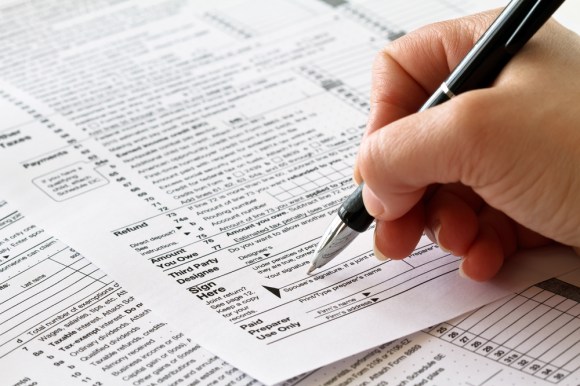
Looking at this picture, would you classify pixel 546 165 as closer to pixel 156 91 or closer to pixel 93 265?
pixel 93 265

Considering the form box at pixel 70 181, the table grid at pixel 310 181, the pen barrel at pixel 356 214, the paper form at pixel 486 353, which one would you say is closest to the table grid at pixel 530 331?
the paper form at pixel 486 353

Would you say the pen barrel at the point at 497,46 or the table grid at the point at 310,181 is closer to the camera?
the pen barrel at the point at 497,46

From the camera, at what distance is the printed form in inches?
25.4

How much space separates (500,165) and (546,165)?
0.11 feet

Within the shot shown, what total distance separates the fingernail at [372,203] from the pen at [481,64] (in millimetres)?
12

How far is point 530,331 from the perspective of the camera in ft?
2.03

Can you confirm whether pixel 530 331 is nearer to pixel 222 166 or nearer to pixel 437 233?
pixel 437 233

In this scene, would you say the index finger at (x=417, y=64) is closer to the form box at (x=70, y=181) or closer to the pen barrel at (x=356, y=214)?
the pen barrel at (x=356, y=214)

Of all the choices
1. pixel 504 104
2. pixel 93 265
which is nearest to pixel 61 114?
pixel 93 265

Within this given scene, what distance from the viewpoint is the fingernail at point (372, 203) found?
0.65 metres

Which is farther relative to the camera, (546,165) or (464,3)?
(464,3)

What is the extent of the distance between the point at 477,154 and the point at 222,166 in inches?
12.0

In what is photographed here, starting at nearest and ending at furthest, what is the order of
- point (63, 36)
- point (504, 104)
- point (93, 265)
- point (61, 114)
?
point (504, 104), point (93, 265), point (61, 114), point (63, 36)

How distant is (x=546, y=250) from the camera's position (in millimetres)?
700
